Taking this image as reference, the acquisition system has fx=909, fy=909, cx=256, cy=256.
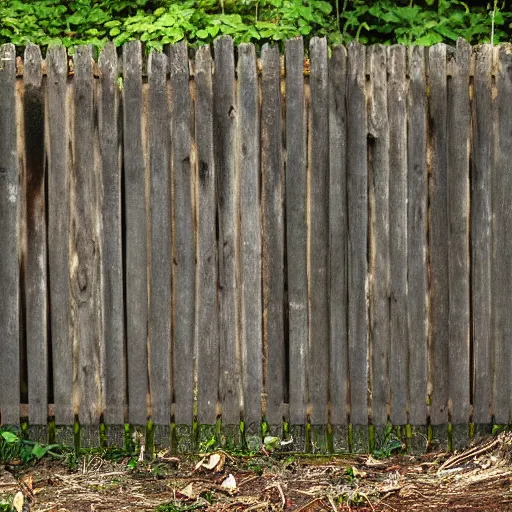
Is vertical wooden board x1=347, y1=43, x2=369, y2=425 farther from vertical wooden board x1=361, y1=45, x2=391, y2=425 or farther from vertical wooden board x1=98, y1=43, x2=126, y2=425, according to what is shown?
vertical wooden board x1=98, y1=43, x2=126, y2=425

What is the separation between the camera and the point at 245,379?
15.9 ft

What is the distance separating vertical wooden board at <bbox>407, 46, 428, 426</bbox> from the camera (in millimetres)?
4738

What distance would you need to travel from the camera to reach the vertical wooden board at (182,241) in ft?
15.4

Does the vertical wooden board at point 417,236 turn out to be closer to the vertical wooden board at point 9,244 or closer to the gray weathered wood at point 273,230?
the gray weathered wood at point 273,230

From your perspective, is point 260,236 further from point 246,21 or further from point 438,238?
point 246,21

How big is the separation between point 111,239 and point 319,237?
3.58 feet

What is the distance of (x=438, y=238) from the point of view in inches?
188

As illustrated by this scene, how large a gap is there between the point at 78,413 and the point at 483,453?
7.12 ft

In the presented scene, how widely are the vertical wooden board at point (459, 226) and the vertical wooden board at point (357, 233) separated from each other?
0.45 metres

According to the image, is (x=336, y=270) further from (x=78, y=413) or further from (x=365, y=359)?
(x=78, y=413)

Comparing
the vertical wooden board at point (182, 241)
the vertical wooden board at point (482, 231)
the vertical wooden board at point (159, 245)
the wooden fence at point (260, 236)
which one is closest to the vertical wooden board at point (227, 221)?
the wooden fence at point (260, 236)

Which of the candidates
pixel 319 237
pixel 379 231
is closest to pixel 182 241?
pixel 319 237

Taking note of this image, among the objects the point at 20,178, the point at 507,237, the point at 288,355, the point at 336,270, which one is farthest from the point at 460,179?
the point at 20,178

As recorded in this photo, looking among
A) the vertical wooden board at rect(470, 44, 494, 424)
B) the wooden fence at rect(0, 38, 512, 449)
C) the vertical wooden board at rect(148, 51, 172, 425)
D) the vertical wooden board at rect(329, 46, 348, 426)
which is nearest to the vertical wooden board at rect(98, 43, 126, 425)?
the wooden fence at rect(0, 38, 512, 449)
